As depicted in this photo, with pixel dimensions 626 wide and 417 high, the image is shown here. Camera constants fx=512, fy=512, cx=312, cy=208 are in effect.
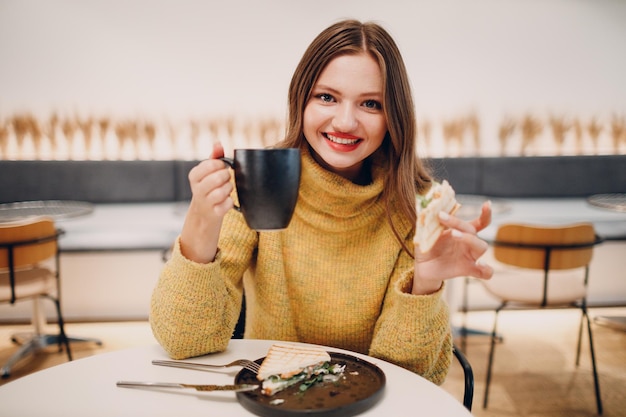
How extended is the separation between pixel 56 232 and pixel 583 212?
11.9 feet

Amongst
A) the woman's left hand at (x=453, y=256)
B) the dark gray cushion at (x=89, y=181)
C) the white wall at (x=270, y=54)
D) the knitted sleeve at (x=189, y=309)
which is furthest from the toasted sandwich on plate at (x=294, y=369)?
the white wall at (x=270, y=54)

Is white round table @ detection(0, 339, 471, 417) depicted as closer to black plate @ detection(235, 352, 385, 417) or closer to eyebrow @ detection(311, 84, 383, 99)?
black plate @ detection(235, 352, 385, 417)

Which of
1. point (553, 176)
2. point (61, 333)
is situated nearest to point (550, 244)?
point (553, 176)

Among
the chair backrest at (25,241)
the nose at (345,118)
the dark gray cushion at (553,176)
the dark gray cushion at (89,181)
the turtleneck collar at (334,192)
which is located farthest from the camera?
the dark gray cushion at (553,176)

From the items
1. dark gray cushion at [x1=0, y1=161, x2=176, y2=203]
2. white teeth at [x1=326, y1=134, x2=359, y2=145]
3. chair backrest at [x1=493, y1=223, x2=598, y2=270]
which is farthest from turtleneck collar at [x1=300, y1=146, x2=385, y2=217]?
dark gray cushion at [x1=0, y1=161, x2=176, y2=203]

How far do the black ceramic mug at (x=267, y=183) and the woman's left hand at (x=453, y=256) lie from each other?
0.26 meters

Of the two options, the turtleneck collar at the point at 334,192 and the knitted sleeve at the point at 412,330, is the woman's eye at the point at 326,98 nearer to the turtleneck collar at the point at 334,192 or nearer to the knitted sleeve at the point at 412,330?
the turtleneck collar at the point at 334,192

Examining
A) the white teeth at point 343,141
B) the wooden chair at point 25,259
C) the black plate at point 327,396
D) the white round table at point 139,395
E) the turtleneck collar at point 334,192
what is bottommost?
the wooden chair at point 25,259

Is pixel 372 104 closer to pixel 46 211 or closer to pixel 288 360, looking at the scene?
pixel 288 360

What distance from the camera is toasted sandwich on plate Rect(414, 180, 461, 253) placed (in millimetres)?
862

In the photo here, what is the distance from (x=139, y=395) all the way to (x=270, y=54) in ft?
14.3

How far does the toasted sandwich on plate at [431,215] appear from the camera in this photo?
86 cm

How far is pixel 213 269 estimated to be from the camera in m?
1.01

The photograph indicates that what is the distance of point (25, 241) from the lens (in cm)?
243
